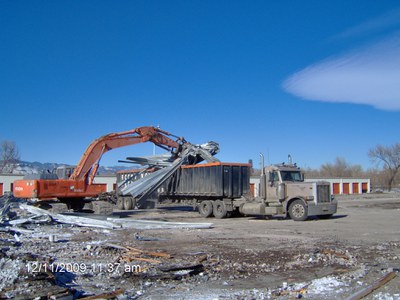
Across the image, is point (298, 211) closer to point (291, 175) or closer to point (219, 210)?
point (291, 175)

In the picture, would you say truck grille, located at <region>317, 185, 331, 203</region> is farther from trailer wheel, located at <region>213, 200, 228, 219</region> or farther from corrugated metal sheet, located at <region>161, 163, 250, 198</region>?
trailer wheel, located at <region>213, 200, 228, 219</region>

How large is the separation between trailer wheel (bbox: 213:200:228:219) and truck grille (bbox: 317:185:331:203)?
499cm

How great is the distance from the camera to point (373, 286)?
6.83 m

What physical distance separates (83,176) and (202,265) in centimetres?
1425

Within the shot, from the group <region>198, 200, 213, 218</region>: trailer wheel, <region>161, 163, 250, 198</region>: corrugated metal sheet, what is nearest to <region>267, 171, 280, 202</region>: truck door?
<region>161, 163, 250, 198</region>: corrugated metal sheet

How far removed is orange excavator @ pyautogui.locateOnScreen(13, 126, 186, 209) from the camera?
64.1ft

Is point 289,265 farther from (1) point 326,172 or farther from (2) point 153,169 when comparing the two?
(1) point 326,172

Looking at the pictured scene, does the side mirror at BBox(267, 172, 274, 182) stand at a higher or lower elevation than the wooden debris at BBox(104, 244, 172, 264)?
higher

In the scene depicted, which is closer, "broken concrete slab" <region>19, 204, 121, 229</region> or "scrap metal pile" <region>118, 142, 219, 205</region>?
"broken concrete slab" <region>19, 204, 121, 229</region>

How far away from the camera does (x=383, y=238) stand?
43.7 ft

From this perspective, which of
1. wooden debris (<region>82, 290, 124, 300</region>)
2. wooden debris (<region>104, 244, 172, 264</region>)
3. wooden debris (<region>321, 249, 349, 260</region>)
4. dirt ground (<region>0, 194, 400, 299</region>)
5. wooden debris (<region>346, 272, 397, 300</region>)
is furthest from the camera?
wooden debris (<region>321, 249, 349, 260</region>)

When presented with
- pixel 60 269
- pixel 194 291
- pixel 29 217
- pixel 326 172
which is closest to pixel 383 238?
pixel 194 291

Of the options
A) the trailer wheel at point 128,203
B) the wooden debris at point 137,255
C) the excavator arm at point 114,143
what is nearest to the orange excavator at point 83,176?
the excavator arm at point 114,143

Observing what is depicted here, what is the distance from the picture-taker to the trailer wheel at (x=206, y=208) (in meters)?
22.7
